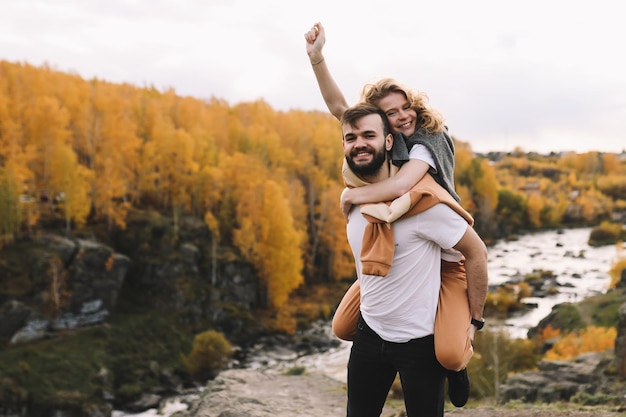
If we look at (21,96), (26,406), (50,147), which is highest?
(21,96)

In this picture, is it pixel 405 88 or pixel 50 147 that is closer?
pixel 405 88

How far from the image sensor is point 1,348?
3081 centimetres

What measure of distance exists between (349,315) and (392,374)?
48 cm

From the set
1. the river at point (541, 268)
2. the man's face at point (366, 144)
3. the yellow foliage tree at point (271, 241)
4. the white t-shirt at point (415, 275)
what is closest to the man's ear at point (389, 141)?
the man's face at point (366, 144)

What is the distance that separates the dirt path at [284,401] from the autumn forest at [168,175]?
31.0 metres

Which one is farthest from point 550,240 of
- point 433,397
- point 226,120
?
point 433,397

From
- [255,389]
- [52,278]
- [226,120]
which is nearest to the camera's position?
[255,389]

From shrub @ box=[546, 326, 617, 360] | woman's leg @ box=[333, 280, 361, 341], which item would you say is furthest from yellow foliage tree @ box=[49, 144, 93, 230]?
woman's leg @ box=[333, 280, 361, 341]

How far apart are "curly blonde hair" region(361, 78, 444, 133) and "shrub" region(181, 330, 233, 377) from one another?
99.2 feet

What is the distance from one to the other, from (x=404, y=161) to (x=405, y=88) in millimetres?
476

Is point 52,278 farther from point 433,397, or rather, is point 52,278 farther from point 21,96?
A: point 433,397

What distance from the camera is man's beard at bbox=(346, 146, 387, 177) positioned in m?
3.16

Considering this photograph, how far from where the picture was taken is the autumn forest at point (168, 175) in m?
38.7

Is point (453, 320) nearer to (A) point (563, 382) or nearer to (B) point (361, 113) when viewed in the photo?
(B) point (361, 113)
